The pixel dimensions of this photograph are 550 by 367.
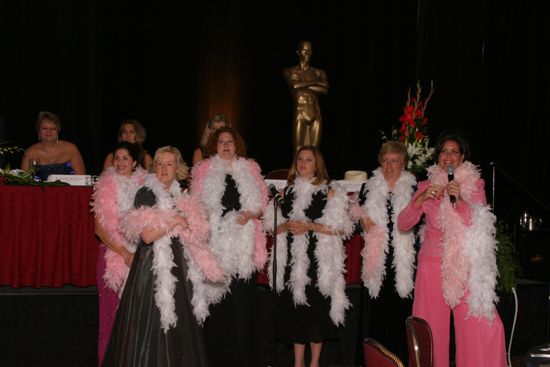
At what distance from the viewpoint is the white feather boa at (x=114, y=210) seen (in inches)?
162

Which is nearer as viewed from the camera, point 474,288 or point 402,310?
point 474,288

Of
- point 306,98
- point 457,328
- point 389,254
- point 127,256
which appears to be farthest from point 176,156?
point 306,98

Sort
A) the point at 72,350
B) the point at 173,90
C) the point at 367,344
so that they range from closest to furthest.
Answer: the point at 367,344, the point at 72,350, the point at 173,90

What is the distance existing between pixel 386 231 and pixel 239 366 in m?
1.24

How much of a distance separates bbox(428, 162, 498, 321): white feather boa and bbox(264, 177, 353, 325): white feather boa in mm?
806

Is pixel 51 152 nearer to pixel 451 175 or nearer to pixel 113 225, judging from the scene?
pixel 113 225

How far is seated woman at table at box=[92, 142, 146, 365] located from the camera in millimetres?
4117

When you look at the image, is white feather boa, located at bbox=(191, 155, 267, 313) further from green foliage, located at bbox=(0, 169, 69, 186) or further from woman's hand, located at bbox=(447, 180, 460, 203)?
woman's hand, located at bbox=(447, 180, 460, 203)

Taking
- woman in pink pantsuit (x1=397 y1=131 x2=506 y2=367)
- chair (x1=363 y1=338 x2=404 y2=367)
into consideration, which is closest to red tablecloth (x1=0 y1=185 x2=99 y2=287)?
woman in pink pantsuit (x1=397 y1=131 x2=506 y2=367)

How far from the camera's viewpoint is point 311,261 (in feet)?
15.0

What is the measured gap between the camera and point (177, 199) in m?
3.76

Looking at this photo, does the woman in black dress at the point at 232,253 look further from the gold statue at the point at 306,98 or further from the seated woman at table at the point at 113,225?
the gold statue at the point at 306,98

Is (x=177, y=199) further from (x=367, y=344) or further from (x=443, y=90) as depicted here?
(x=443, y=90)

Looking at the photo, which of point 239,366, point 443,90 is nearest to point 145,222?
point 239,366
